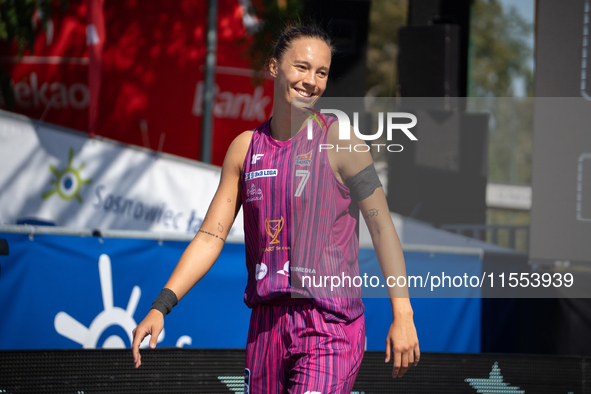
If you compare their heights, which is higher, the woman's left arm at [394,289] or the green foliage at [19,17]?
the green foliage at [19,17]

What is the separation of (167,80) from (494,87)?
30.2 meters

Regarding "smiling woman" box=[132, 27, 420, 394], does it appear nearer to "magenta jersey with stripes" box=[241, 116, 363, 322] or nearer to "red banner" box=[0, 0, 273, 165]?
"magenta jersey with stripes" box=[241, 116, 363, 322]

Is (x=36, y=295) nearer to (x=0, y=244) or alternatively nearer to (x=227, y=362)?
(x=0, y=244)

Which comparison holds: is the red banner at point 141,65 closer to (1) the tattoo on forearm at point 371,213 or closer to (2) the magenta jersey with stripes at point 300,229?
(2) the magenta jersey with stripes at point 300,229

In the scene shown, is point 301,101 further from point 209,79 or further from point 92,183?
point 209,79

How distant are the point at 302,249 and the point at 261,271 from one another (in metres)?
0.20

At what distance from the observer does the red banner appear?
12.4 m

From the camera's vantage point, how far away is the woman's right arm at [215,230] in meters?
2.47

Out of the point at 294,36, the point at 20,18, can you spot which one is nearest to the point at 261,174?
the point at 294,36

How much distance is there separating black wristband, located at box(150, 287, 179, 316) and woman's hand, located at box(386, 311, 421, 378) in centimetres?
88

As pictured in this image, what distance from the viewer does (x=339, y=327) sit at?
230 cm

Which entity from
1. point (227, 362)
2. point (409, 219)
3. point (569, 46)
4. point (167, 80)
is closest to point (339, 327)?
point (227, 362)

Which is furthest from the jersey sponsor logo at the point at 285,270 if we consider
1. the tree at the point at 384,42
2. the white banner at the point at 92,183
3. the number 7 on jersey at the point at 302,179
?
the tree at the point at 384,42

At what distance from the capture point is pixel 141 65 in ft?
40.9
